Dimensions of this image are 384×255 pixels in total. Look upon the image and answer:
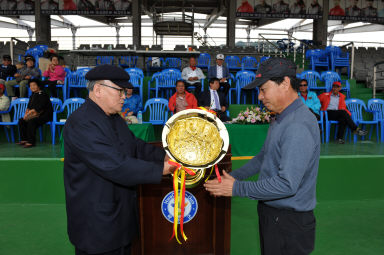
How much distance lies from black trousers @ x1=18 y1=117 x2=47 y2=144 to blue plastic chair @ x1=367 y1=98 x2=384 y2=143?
251 inches

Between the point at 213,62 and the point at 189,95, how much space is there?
6.05m

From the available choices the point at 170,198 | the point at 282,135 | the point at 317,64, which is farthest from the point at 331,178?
the point at 317,64

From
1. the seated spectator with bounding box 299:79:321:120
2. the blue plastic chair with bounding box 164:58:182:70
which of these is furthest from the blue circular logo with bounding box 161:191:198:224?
the blue plastic chair with bounding box 164:58:182:70

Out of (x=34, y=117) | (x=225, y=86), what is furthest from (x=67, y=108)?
(x=225, y=86)

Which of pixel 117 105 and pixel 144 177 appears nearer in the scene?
pixel 144 177

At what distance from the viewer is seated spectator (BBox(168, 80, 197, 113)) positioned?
5703 mm

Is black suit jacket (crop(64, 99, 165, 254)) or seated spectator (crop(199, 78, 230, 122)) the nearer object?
black suit jacket (crop(64, 99, 165, 254))

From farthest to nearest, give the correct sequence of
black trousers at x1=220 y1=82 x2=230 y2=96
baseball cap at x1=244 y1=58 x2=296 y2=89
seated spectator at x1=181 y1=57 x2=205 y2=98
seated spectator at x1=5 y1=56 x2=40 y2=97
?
seated spectator at x1=181 y1=57 x2=205 y2=98 → black trousers at x1=220 y1=82 x2=230 y2=96 → seated spectator at x1=5 y1=56 x2=40 y2=97 → baseball cap at x1=244 y1=58 x2=296 y2=89

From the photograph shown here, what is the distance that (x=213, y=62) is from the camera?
1160 cm

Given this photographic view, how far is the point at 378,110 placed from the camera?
249 inches

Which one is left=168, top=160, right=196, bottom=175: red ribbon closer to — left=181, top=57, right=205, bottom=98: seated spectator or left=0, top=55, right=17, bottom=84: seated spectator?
left=181, top=57, right=205, bottom=98: seated spectator

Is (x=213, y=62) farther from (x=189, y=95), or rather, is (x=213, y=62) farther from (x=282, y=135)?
(x=282, y=135)

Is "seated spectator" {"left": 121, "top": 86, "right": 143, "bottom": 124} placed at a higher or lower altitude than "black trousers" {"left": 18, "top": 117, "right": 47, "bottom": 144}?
higher

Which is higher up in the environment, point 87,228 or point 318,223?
point 87,228
